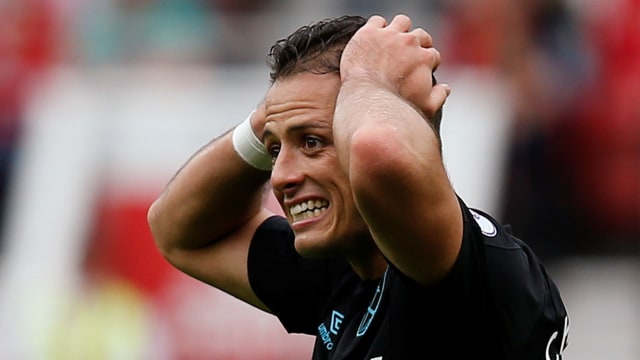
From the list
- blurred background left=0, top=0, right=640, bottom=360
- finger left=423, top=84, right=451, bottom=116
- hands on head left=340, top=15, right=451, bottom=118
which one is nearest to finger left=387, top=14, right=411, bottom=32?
hands on head left=340, top=15, right=451, bottom=118

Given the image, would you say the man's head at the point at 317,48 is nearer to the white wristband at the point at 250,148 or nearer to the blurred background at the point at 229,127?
the white wristband at the point at 250,148

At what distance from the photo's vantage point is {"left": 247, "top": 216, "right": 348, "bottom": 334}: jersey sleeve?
4160 mm

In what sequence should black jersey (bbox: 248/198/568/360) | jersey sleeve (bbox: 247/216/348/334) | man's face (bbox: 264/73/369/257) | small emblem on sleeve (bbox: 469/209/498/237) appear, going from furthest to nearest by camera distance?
jersey sleeve (bbox: 247/216/348/334)
man's face (bbox: 264/73/369/257)
small emblem on sleeve (bbox: 469/209/498/237)
black jersey (bbox: 248/198/568/360)

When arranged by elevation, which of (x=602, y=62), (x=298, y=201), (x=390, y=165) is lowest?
(x=602, y=62)

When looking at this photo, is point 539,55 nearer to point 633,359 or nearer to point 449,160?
point 449,160

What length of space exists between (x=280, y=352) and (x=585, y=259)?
164 centimetres

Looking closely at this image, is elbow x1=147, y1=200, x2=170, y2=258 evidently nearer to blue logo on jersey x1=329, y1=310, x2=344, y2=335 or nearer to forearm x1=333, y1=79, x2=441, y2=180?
blue logo on jersey x1=329, y1=310, x2=344, y2=335

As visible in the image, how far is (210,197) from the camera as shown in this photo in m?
4.43

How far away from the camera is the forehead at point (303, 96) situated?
3680 millimetres

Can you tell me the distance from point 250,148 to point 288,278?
38 cm

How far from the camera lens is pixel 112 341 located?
7.90 meters

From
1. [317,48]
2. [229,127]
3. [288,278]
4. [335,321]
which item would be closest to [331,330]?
[335,321]

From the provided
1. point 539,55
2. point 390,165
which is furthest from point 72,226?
point 390,165

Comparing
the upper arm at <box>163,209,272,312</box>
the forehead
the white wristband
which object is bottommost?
the upper arm at <box>163,209,272,312</box>
